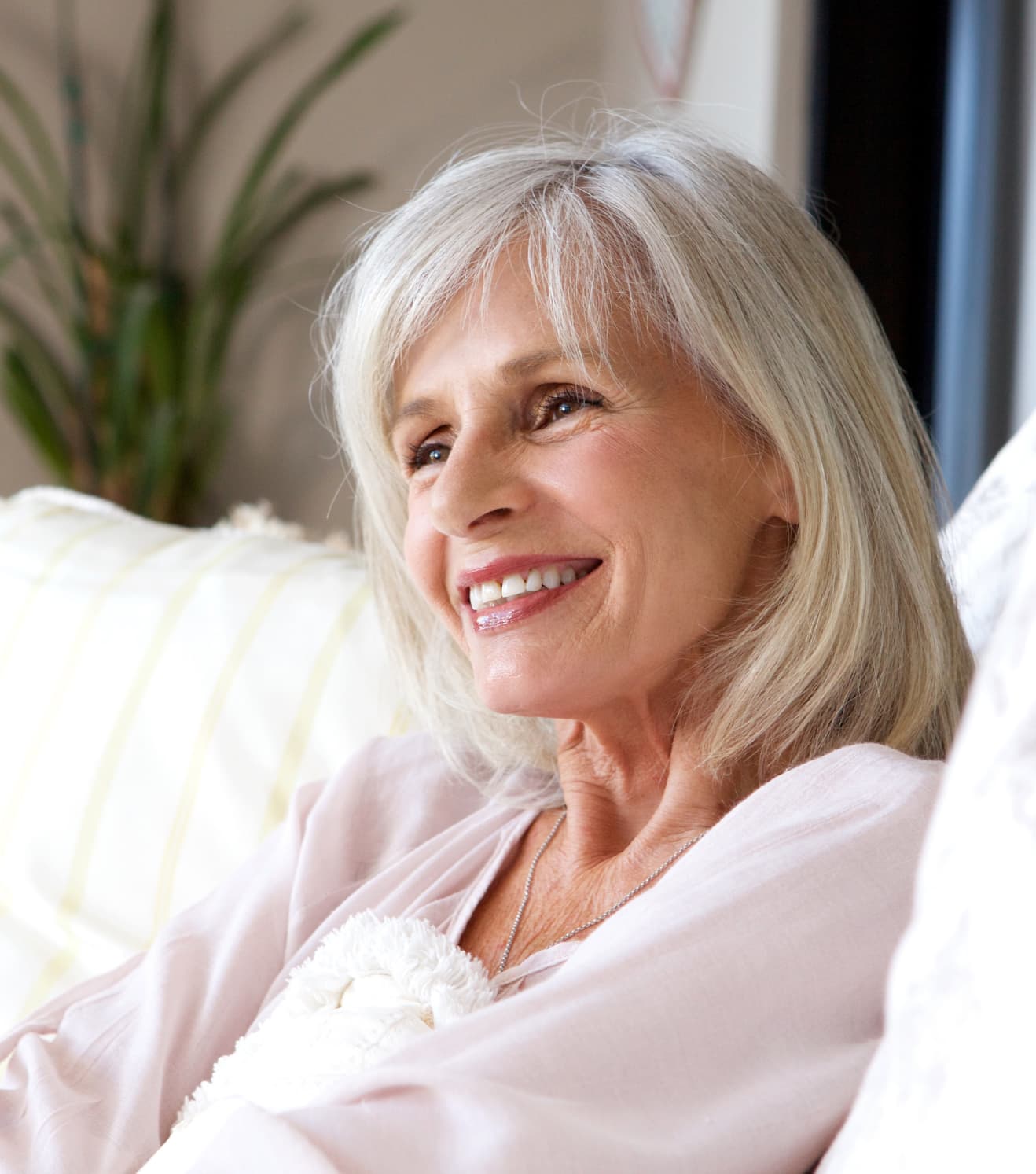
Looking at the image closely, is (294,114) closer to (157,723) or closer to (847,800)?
(157,723)

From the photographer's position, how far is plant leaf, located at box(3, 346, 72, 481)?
381 centimetres

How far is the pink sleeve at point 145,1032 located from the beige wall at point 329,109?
9.95 ft

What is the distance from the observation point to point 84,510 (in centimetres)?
199

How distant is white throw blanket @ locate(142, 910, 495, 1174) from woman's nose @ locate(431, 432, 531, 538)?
1.09ft

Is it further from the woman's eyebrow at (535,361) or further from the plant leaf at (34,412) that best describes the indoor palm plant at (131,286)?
the woman's eyebrow at (535,361)

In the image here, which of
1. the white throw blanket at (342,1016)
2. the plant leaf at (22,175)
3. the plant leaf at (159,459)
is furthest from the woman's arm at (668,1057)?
the plant leaf at (22,175)

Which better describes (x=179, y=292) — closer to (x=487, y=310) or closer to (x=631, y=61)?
(x=631, y=61)

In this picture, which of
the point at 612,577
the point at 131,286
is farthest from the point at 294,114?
the point at 612,577

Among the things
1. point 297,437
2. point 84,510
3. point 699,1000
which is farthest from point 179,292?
point 699,1000

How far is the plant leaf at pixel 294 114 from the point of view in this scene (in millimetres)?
3816

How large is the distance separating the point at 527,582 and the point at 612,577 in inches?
2.9

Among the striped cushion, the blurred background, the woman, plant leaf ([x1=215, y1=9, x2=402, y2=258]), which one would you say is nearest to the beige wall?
the blurred background

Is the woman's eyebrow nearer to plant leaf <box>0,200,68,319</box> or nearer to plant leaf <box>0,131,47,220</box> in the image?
plant leaf <box>0,200,68,319</box>

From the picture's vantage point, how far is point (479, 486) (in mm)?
1095
